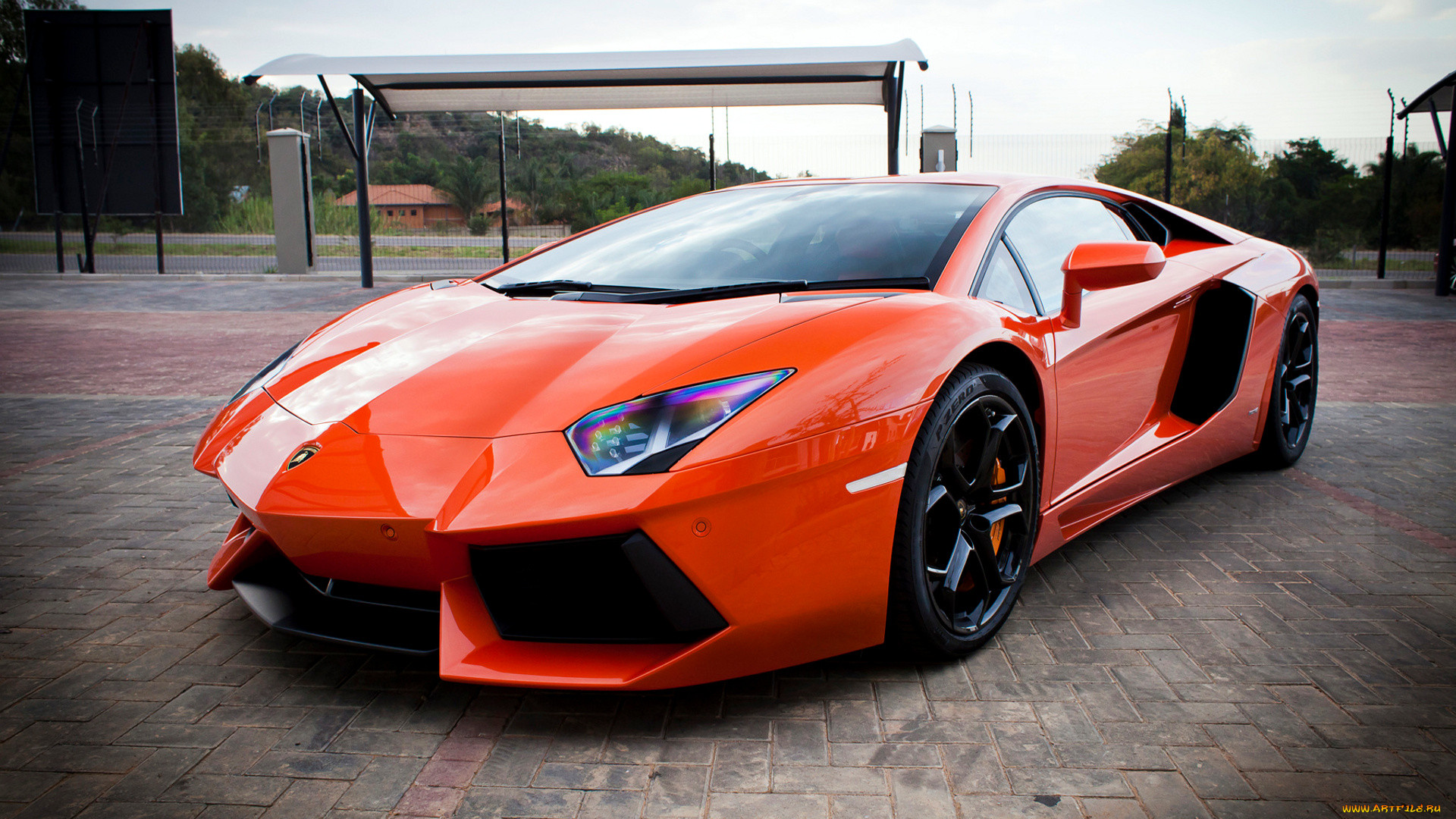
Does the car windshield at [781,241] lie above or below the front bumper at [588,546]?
above

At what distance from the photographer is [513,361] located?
213cm

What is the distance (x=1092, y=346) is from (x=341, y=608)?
2.07 m

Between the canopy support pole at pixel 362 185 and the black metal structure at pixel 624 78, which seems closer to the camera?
the black metal structure at pixel 624 78

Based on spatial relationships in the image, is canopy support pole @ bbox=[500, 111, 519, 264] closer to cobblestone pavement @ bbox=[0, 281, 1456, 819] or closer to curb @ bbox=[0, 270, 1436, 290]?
curb @ bbox=[0, 270, 1436, 290]

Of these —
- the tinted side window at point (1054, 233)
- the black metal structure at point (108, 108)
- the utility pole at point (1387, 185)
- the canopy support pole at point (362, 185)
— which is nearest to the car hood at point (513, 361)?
the tinted side window at point (1054, 233)

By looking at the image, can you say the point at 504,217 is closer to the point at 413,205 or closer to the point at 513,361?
the point at 413,205

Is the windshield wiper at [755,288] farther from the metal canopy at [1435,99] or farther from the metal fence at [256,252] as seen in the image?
the metal canopy at [1435,99]

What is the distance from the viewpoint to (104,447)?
4539 mm

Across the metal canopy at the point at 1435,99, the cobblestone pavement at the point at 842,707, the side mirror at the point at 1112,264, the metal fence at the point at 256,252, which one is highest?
the metal canopy at the point at 1435,99

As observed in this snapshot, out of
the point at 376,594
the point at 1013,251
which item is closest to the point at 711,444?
the point at 376,594

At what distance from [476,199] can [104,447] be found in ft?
58.4

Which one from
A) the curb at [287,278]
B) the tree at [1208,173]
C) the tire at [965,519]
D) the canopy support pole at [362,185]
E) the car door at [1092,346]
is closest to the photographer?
the tire at [965,519]

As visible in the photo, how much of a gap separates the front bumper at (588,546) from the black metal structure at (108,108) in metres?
18.3

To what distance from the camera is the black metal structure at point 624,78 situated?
11.9 meters
